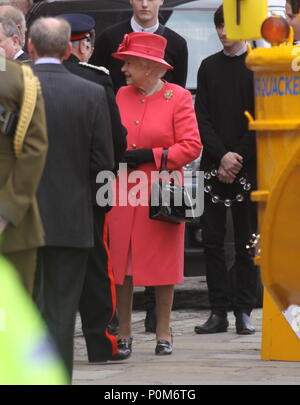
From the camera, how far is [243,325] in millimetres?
9484

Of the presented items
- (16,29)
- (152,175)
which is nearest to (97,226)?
(152,175)

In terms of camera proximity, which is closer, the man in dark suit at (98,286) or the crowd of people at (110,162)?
the crowd of people at (110,162)

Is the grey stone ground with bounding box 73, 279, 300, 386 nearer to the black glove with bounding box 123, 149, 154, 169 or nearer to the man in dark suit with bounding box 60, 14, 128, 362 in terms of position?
the man in dark suit with bounding box 60, 14, 128, 362

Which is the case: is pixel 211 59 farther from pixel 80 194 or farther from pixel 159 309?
pixel 80 194

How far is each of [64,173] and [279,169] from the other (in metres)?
1.07

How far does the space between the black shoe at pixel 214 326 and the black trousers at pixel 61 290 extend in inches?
117

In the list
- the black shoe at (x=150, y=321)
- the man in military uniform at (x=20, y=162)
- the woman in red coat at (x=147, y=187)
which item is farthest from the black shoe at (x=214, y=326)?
the man in military uniform at (x=20, y=162)

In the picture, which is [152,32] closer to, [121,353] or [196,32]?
[196,32]

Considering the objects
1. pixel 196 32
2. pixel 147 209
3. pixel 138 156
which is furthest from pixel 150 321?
pixel 196 32

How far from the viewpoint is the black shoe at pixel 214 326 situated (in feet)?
31.3

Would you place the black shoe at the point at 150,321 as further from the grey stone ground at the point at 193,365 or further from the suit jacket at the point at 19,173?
the suit jacket at the point at 19,173

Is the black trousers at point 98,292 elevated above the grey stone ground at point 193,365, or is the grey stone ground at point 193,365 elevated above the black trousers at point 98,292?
the black trousers at point 98,292

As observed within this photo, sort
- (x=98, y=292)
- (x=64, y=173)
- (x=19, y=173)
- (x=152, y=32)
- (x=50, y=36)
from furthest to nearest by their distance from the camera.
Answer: (x=152, y=32)
(x=98, y=292)
(x=64, y=173)
(x=50, y=36)
(x=19, y=173)

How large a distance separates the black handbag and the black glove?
3.2 inches
